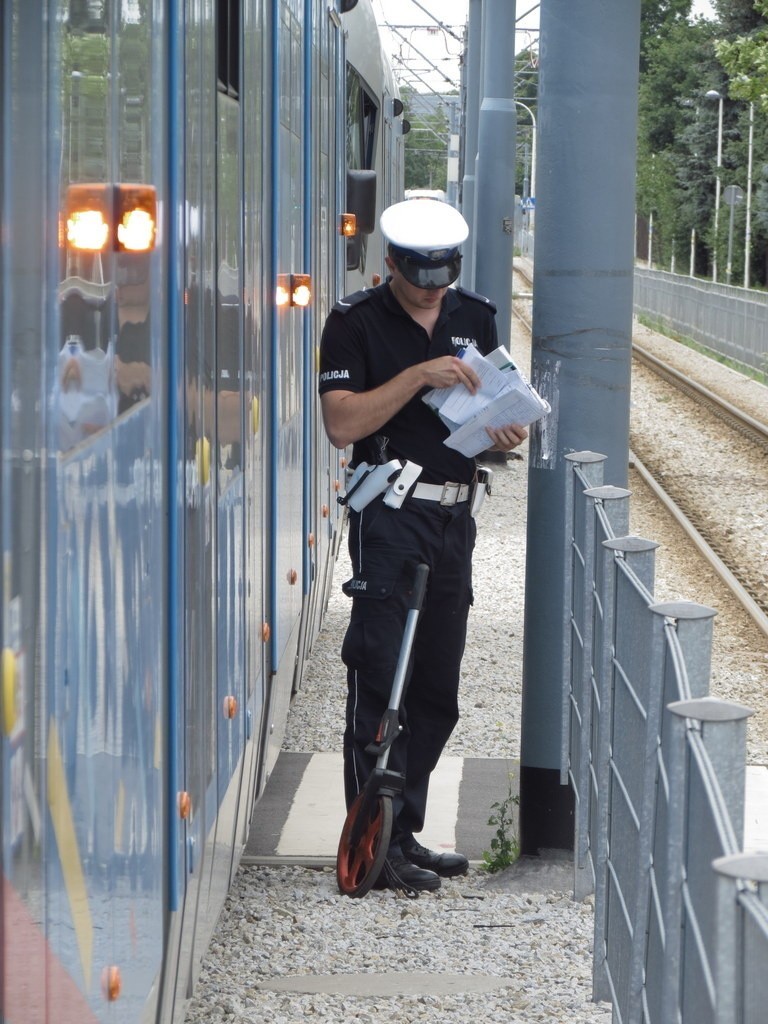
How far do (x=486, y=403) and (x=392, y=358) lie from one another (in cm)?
35

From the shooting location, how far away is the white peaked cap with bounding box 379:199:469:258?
4.84 meters

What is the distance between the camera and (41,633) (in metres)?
2.00

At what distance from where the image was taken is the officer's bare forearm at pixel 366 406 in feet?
15.8

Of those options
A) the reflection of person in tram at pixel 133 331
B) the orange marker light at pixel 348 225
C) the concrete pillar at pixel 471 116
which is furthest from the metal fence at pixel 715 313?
the reflection of person in tram at pixel 133 331

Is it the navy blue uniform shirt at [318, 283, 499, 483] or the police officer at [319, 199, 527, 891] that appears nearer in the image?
the police officer at [319, 199, 527, 891]

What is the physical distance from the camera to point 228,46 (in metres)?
3.82

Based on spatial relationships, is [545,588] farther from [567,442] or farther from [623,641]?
[623,641]

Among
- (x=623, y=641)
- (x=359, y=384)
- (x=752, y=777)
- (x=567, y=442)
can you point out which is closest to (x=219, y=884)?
(x=623, y=641)

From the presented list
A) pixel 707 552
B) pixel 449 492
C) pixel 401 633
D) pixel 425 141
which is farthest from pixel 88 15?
pixel 425 141

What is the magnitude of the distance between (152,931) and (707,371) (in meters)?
27.1

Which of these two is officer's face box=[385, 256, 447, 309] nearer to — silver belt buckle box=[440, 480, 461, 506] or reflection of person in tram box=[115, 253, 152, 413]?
silver belt buckle box=[440, 480, 461, 506]

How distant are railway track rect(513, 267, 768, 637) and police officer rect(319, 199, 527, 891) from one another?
213 inches

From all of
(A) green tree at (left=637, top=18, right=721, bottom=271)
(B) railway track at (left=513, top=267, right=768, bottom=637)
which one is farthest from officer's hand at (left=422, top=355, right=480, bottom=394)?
(A) green tree at (left=637, top=18, right=721, bottom=271)

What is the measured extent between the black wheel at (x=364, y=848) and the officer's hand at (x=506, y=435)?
1.09m
